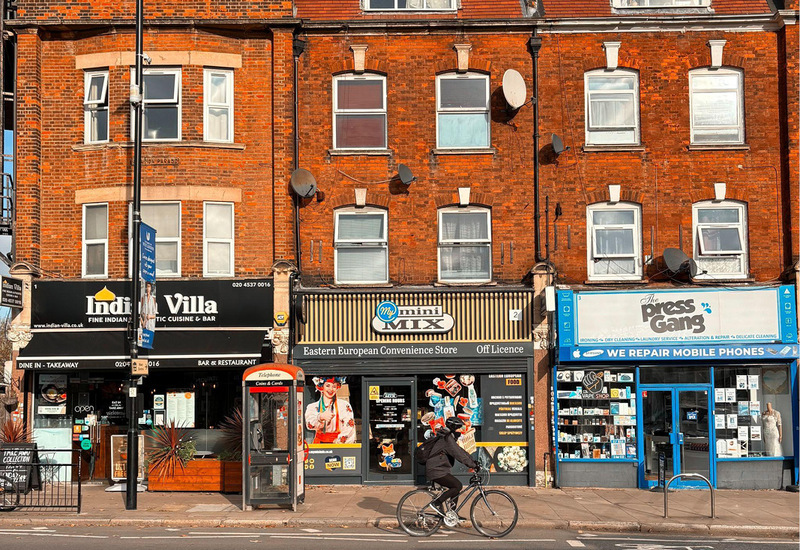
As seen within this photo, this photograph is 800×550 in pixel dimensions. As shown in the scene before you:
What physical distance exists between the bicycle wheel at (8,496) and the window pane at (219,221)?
6.41 meters

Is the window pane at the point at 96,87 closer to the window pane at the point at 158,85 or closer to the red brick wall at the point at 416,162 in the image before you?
the window pane at the point at 158,85

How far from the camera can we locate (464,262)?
1947 centimetres

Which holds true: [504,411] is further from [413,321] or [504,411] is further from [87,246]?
[87,246]

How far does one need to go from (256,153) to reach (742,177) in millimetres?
10654

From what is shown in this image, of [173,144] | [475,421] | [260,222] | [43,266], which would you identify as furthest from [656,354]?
[43,266]

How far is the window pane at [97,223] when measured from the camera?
19375 mm

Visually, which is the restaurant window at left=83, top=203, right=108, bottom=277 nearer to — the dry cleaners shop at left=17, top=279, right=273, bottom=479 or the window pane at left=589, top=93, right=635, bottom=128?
the dry cleaners shop at left=17, top=279, right=273, bottom=479

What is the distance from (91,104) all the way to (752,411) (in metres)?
15.8

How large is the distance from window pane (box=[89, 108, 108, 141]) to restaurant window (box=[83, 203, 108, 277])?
1.52m

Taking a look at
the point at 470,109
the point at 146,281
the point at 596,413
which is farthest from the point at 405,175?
the point at 596,413

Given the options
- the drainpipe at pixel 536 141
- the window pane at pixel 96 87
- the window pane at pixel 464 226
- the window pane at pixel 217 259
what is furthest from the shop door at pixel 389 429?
the window pane at pixel 96 87

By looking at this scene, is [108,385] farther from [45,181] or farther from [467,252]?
[467,252]

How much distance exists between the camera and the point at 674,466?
18438 mm

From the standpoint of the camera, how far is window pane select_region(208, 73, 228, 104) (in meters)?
19.5
